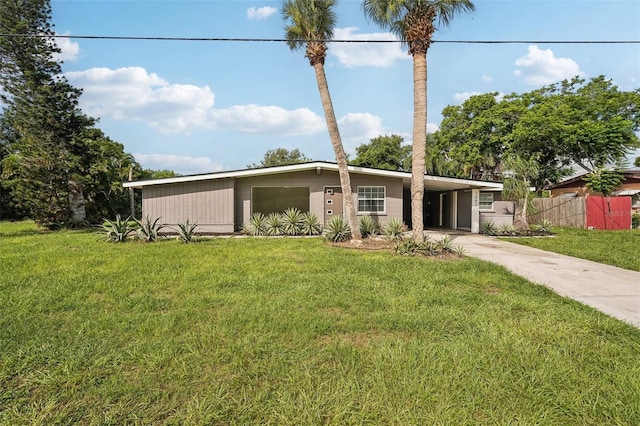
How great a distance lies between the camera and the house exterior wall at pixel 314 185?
1379cm

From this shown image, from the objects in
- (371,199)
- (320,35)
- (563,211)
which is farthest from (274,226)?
(563,211)

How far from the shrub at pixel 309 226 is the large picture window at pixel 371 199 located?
201 centimetres

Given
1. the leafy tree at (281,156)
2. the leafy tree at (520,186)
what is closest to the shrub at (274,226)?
the leafy tree at (520,186)

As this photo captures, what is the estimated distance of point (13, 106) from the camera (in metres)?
15.1

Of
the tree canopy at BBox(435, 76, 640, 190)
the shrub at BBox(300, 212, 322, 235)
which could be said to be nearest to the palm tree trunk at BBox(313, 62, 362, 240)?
the shrub at BBox(300, 212, 322, 235)

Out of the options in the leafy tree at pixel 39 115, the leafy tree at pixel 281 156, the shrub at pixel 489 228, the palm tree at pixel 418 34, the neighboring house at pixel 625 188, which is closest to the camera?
the palm tree at pixel 418 34

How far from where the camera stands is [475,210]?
47.1ft

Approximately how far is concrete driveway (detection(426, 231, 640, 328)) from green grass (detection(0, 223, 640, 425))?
46 cm

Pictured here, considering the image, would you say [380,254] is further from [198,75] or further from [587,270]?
[198,75]

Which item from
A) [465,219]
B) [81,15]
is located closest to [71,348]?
[81,15]

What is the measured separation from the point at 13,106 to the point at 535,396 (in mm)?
20931

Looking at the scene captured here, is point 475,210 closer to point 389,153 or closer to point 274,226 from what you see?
point 274,226

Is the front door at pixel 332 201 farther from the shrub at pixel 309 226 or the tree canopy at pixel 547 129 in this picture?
the tree canopy at pixel 547 129

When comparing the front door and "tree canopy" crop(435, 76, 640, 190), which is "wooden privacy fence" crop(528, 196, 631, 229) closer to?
"tree canopy" crop(435, 76, 640, 190)
